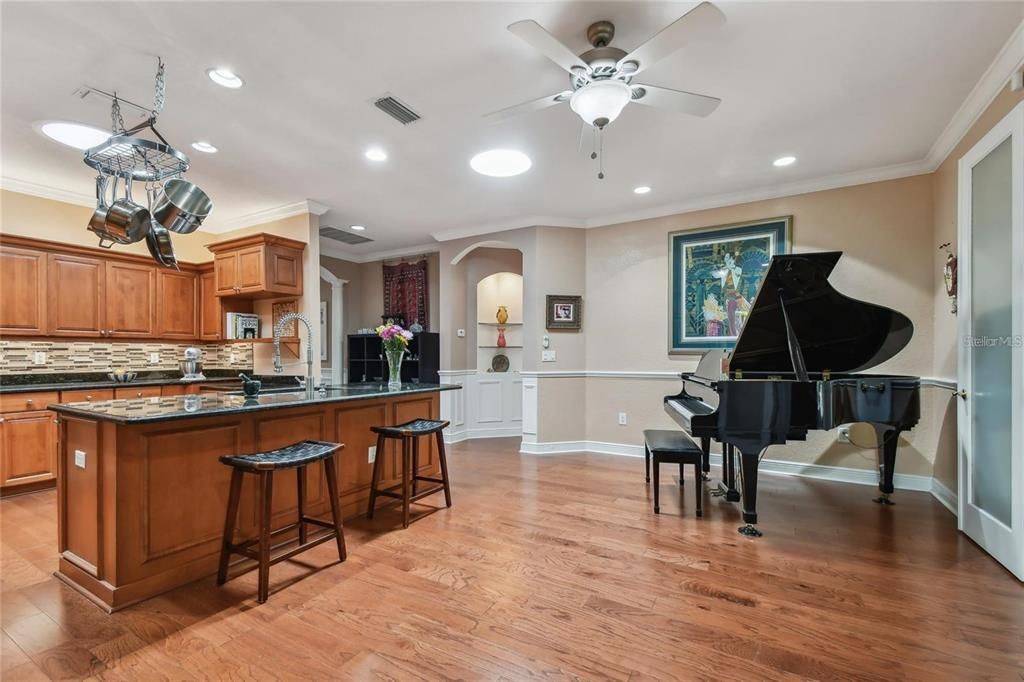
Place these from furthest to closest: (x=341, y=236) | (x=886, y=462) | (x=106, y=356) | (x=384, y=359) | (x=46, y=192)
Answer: (x=384, y=359), (x=341, y=236), (x=106, y=356), (x=46, y=192), (x=886, y=462)

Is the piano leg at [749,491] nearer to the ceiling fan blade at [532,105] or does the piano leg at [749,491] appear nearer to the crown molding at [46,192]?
the ceiling fan blade at [532,105]

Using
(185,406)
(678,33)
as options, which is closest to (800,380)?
(678,33)

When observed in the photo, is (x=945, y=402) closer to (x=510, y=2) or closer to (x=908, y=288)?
(x=908, y=288)

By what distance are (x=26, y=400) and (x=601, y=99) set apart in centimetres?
490

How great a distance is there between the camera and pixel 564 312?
5156mm

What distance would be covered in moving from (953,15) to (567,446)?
4366 millimetres

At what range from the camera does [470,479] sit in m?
4.08

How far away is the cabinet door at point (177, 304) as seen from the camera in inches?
188

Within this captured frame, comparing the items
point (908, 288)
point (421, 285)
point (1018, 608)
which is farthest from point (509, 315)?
point (1018, 608)

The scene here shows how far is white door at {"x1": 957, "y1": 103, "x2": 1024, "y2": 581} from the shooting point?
222 cm

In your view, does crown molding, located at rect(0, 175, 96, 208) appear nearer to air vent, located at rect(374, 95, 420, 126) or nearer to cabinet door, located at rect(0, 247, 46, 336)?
cabinet door, located at rect(0, 247, 46, 336)

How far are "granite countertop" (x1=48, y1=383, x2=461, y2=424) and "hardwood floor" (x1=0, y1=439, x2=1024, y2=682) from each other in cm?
86

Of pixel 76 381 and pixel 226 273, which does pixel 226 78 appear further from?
pixel 76 381

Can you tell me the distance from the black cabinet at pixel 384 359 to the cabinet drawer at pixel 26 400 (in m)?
2.86
